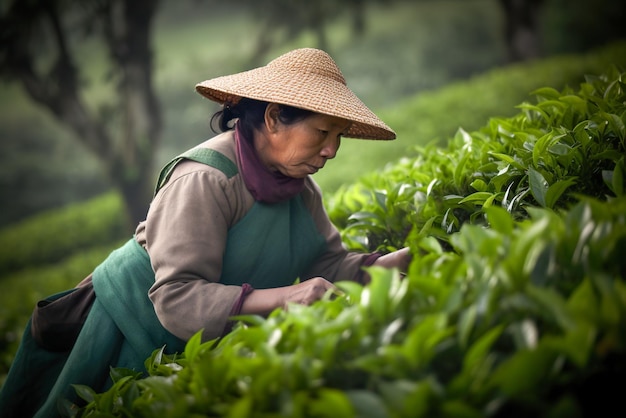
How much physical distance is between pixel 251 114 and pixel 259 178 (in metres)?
0.22

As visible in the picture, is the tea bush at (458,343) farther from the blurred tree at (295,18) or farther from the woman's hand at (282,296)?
the blurred tree at (295,18)

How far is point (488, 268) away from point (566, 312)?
184 mm

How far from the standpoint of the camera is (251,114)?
1999 millimetres

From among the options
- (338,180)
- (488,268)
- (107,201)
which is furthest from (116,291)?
(107,201)

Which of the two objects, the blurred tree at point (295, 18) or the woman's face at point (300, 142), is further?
the blurred tree at point (295, 18)

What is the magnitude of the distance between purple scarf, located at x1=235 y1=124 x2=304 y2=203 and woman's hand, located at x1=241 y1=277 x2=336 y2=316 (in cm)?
35

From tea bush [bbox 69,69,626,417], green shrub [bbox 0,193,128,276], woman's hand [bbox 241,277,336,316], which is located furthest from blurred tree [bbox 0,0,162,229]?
tea bush [bbox 69,69,626,417]

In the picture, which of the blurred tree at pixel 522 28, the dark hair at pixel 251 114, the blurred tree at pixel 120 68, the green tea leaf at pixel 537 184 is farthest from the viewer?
the blurred tree at pixel 522 28

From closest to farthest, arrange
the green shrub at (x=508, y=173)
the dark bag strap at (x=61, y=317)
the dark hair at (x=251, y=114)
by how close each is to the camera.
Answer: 1. the green shrub at (x=508, y=173)
2. the dark hair at (x=251, y=114)
3. the dark bag strap at (x=61, y=317)

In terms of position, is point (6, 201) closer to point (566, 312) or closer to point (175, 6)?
point (175, 6)

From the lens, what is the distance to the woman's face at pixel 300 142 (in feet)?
6.30

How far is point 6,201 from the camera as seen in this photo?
12.9 metres

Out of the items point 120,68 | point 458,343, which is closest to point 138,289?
point 458,343

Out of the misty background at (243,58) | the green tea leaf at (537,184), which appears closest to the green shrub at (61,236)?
the misty background at (243,58)
